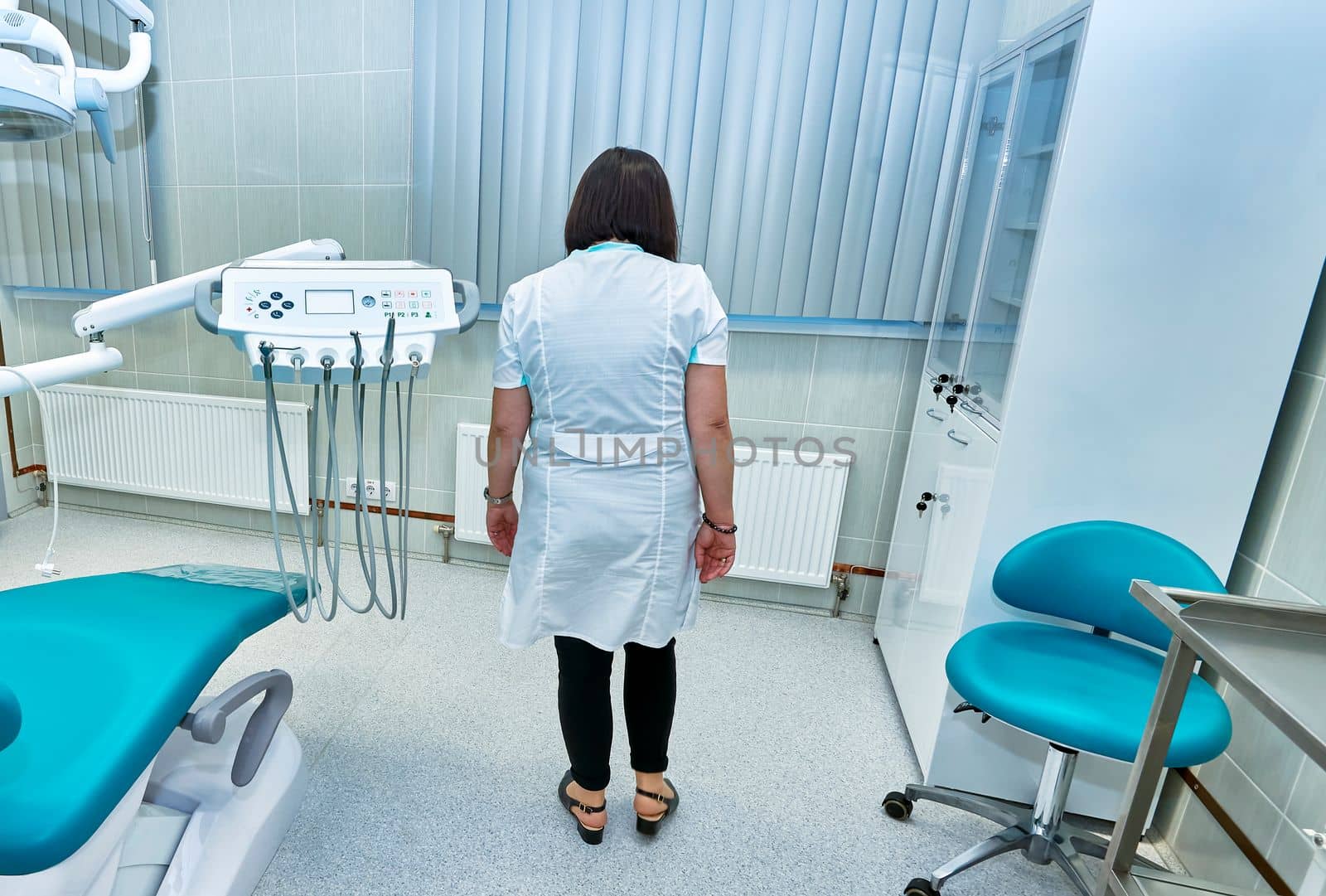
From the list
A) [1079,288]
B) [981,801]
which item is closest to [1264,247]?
[1079,288]

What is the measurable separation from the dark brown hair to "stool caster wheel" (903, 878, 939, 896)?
128 cm

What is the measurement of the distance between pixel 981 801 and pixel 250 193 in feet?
9.11

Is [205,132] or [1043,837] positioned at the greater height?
[205,132]

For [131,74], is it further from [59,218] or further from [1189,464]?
[1189,464]

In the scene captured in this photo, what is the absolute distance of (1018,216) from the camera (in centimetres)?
163

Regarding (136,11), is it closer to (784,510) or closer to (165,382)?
(165,382)

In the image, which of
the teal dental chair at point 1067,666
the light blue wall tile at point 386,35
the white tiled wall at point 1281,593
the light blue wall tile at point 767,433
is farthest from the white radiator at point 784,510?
the light blue wall tile at point 386,35

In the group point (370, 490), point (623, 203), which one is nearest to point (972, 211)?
point (623, 203)

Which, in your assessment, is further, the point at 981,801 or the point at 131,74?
the point at 131,74

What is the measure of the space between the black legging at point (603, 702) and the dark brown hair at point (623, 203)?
2.44 feet

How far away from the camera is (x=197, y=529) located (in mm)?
2938

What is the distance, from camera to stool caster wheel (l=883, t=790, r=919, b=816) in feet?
5.33

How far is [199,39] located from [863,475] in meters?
2.59

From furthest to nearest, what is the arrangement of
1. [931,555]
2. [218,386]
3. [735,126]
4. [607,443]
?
[218,386], [735,126], [931,555], [607,443]
